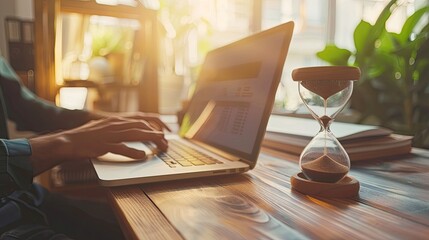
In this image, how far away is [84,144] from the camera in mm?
672

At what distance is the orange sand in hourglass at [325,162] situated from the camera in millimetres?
480

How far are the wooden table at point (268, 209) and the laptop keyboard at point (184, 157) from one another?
67mm

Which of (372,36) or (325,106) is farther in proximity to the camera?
(372,36)

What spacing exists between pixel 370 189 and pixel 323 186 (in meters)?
0.09

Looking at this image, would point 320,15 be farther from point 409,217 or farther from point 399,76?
point 409,217

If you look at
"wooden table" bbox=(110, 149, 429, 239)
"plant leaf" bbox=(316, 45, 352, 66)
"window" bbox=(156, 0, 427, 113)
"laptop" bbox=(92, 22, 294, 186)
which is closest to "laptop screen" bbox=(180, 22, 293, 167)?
"laptop" bbox=(92, 22, 294, 186)

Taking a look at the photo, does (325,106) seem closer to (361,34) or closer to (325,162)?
(325,162)

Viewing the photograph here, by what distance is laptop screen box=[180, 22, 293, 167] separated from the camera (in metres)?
0.65

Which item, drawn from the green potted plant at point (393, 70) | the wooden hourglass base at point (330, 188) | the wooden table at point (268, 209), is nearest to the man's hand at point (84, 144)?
the wooden table at point (268, 209)

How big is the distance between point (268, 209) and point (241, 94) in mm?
358

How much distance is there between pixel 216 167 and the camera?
0.61 meters

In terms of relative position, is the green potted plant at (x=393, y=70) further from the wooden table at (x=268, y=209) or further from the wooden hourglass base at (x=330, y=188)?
the wooden hourglass base at (x=330, y=188)

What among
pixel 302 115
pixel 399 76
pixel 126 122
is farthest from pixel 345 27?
pixel 126 122

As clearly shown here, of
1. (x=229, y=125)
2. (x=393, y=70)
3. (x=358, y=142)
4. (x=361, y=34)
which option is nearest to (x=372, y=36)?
(x=361, y=34)
